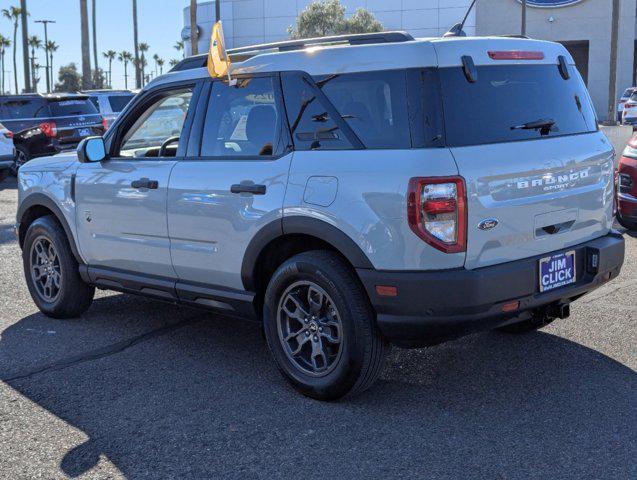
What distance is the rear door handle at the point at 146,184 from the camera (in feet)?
17.2

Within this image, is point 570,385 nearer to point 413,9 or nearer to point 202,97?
point 202,97

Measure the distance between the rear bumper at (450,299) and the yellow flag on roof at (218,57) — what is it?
5.26 ft

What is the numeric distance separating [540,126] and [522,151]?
0.33 meters

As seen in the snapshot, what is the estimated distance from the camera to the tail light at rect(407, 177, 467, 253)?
12.8ft

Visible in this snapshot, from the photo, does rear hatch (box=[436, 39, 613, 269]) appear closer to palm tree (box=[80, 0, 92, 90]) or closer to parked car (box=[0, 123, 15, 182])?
parked car (box=[0, 123, 15, 182])

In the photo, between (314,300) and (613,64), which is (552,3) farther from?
(314,300)

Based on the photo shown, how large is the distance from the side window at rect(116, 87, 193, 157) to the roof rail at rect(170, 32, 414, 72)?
A: 21cm

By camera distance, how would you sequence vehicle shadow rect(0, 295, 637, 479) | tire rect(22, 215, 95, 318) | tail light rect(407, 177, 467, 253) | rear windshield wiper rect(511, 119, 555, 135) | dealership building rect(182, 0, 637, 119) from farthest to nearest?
dealership building rect(182, 0, 637, 119)
tire rect(22, 215, 95, 318)
rear windshield wiper rect(511, 119, 555, 135)
tail light rect(407, 177, 467, 253)
vehicle shadow rect(0, 295, 637, 479)

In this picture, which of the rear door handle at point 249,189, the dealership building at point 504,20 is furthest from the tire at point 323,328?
the dealership building at point 504,20

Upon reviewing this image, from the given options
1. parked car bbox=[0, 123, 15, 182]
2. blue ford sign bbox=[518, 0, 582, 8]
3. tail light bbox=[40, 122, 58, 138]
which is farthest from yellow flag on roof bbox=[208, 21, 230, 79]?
blue ford sign bbox=[518, 0, 582, 8]

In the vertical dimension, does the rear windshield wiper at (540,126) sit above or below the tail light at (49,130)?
above

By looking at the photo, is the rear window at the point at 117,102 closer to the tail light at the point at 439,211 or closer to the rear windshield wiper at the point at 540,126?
the rear windshield wiper at the point at 540,126

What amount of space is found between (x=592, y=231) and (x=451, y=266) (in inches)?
45.7

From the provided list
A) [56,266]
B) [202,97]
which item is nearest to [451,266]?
[202,97]
